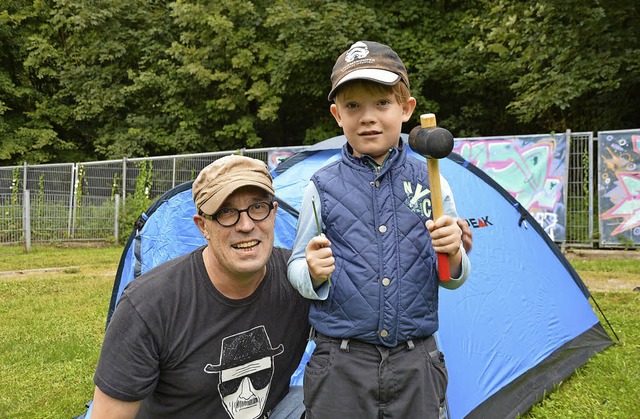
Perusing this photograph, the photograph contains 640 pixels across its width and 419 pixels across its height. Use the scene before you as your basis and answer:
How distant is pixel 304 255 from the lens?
1.91 metres

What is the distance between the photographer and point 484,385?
123 inches

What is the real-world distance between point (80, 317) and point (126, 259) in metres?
2.68

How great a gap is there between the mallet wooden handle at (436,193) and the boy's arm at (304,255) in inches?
14.8

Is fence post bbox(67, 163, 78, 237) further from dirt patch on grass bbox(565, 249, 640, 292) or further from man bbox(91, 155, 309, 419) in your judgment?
man bbox(91, 155, 309, 419)

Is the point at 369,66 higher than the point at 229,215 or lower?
higher

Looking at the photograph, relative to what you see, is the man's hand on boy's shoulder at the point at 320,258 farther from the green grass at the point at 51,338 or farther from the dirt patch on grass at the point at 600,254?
the dirt patch on grass at the point at 600,254

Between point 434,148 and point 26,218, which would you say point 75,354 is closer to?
point 434,148

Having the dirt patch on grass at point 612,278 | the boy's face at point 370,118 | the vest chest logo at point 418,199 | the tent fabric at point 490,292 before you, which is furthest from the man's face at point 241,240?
the dirt patch on grass at point 612,278

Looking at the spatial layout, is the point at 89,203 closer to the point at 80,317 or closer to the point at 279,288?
the point at 80,317

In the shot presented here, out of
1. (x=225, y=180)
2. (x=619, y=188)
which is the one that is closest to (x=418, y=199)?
(x=225, y=180)

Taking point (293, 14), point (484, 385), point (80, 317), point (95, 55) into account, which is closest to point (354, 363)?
point (484, 385)

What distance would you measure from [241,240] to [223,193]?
17cm

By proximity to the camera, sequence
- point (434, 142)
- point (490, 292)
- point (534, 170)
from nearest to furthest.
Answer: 1. point (434, 142)
2. point (490, 292)
3. point (534, 170)

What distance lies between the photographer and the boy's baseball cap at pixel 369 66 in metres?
1.82
